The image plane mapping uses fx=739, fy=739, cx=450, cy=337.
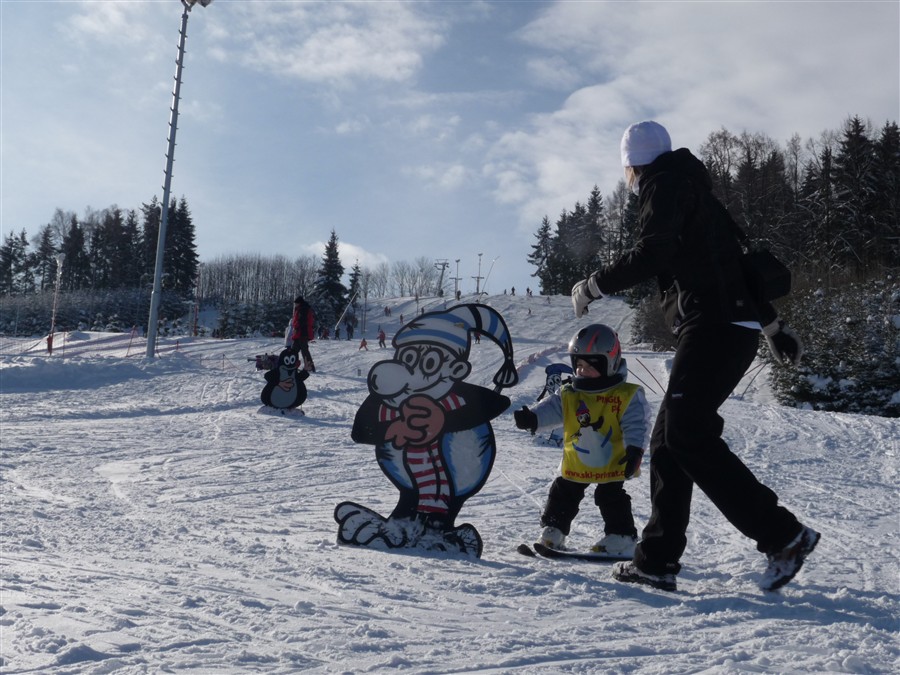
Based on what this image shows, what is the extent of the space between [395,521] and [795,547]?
2058 millimetres

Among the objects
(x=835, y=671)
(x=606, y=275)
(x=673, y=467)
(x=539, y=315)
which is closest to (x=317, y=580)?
(x=673, y=467)

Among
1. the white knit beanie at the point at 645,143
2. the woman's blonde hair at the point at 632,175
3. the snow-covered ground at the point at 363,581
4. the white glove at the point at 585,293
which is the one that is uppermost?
the white knit beanie at the point at 645,143

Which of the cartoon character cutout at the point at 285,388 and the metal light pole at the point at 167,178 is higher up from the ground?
the metal light pole at the point at 167,178

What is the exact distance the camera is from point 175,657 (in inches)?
91.8

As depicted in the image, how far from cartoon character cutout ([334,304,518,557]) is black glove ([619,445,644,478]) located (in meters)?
0.85

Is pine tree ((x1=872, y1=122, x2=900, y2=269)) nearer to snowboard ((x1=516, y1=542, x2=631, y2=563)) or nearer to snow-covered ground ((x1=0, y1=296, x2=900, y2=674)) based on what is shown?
snow-covered ground ((x1=0, y1=296, x2=900, y2=674))

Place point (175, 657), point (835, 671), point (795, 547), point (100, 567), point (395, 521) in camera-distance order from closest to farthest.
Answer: point (835, 671) → point (175, 657) → point (795, 547) → point (100, 567) → point (395, 521)

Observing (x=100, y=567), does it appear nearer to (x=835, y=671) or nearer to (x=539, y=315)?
(x=835, y=671)

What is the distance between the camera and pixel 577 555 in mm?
3742

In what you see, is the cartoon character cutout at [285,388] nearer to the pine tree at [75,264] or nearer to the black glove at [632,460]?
the black glove at [632,460]

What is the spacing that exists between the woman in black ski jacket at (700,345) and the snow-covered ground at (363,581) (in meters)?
0.29

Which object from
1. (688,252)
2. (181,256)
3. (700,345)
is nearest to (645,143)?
(688,252)

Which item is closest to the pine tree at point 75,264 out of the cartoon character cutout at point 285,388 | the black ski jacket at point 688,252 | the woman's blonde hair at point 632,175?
the cartoon character cutout at point 285,388

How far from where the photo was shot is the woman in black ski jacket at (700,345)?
292 cm
